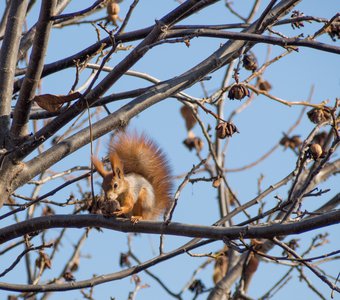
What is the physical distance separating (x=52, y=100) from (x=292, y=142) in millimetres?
2557

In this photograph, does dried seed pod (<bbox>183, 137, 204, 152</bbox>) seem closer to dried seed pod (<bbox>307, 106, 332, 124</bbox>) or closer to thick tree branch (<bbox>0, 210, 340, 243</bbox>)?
dried seed pod (<bbox>307, 106, 332, 124</bbox>)

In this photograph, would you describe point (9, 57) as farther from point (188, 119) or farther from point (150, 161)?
point (188, 119)

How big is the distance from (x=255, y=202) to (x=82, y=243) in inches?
97.2

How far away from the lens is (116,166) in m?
3.35

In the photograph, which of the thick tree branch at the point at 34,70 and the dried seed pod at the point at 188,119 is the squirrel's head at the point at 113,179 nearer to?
the dried seed pod at the point at 188,119

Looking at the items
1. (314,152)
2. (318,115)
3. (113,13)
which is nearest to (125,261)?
(113,13)

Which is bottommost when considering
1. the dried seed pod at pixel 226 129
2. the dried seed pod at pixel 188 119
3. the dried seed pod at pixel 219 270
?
the dried seed pod at pixel 226 129

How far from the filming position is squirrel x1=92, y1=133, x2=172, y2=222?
132 inches

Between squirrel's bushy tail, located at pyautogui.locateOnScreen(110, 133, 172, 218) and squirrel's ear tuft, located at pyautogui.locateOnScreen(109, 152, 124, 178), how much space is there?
0.33 ft

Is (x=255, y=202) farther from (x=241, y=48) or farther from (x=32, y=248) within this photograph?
(x=32, y=248)

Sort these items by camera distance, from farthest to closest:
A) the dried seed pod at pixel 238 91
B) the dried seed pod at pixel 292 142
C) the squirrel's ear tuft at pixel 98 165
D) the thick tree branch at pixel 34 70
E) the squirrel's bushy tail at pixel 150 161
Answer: the dried seed pod at pixel 292 142 < the squirrel's bushy tail at pixel 150 161 < the squirrel's ear tuft at pixel 98 165 < the dried seed pod at pixel 238 91 < the thick tree branch at pixel 34 70

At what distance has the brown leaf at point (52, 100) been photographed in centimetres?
216

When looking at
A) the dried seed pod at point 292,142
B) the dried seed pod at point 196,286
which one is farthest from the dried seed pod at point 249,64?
the dried seed pod at point 196,286

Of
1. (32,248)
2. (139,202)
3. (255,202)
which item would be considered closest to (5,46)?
(32,248)
